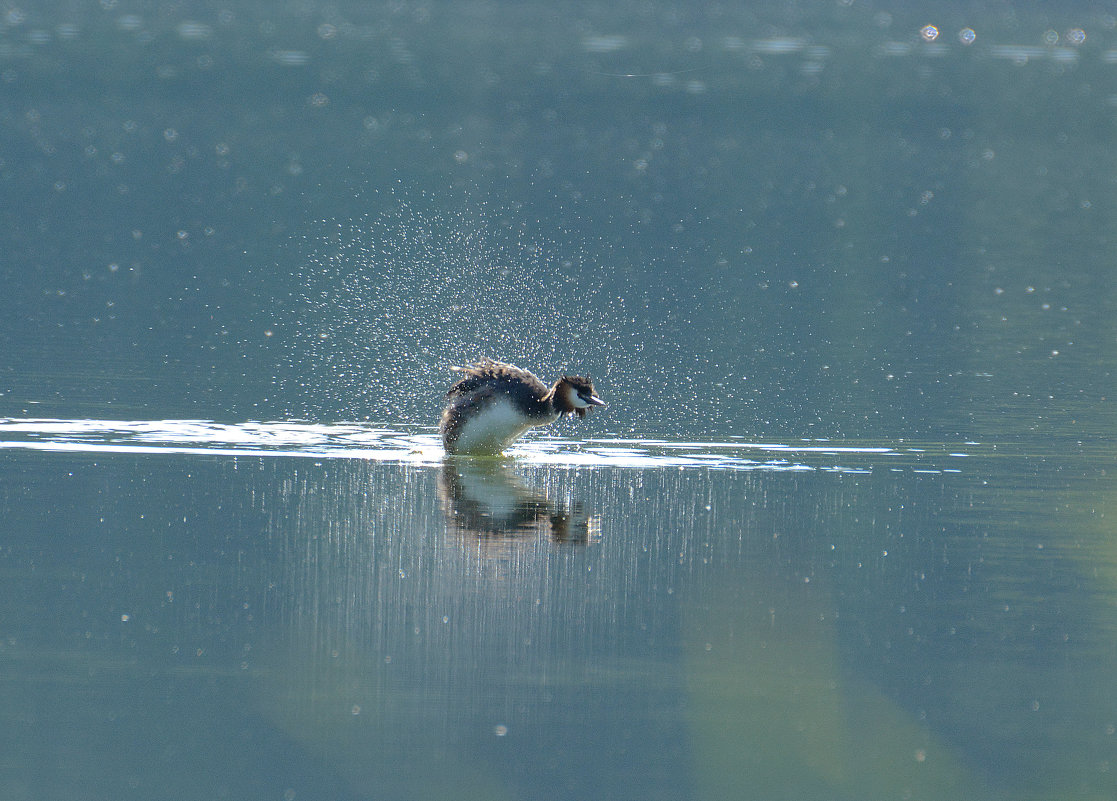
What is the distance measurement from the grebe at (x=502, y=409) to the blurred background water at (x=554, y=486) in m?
0.31

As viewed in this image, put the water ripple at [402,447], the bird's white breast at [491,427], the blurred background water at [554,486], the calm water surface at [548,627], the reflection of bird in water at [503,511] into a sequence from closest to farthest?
the calm water surface at [548,627], the blurred background water at [554,486], the reflection of bird in water at [503,511], the water ripple at [402,447], the bird's white breast at [491,427]

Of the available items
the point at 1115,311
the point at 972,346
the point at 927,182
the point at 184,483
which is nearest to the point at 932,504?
the point at 184,483

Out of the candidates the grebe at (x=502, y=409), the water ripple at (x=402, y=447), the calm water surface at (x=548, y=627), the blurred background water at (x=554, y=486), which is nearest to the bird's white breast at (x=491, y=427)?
the grebe at (x=502, y=409)

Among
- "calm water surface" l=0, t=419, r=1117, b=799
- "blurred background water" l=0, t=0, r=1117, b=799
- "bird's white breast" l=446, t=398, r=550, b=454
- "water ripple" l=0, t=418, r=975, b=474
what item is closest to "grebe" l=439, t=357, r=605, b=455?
"bird's white breast" l=446, t=398, r=550, b=454

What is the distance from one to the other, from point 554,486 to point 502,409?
49.6 inches

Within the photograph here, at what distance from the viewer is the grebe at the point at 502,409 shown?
39.8 feet

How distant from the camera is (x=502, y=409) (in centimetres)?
1215

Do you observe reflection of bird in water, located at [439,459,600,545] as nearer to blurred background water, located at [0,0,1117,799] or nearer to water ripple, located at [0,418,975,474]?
blurred background water, located at [0,0,1117,799]

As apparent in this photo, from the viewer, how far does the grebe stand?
12125mm

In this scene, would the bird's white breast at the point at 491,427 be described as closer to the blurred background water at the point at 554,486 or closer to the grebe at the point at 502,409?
the grebe at the point at 502,409

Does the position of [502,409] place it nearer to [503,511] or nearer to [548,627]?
[503,511]

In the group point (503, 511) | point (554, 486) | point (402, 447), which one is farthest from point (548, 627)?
point (402, 447)

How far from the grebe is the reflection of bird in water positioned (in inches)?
19.2

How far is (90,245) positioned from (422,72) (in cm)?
2851
